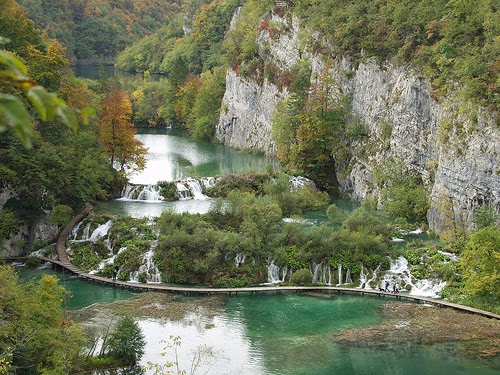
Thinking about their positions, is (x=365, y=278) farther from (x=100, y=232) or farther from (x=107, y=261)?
(x=100, y=232)

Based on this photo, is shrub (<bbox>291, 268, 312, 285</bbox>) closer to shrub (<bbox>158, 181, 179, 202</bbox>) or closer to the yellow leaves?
shrub (<bbox>158, 181, 179, 202</bbox>)

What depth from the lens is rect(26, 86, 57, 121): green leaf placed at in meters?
2.76

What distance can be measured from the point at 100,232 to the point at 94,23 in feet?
298

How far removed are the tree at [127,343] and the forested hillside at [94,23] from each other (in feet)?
307

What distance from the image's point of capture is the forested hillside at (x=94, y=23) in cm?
11167

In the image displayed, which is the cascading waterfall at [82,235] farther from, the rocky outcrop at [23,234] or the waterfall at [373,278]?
the waterfall at [373,278]

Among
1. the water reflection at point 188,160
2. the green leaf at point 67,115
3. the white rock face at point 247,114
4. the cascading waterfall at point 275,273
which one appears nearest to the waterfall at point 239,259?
the cascading waterfall at point 275,273

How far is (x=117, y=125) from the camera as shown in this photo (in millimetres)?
45062

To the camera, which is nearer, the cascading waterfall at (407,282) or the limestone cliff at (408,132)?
the cascading waterfall at (407,282)

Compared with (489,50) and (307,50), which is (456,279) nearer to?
(489,50)

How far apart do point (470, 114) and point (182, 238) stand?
49.3 ft

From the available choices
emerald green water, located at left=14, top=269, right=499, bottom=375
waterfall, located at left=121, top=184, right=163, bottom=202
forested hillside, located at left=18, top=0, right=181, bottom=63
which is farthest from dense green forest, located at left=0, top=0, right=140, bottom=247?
forested hillside, located at left=18, top=0, right=181, bottom=63

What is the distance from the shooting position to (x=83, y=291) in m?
28.8

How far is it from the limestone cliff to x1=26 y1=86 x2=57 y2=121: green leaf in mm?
31096
